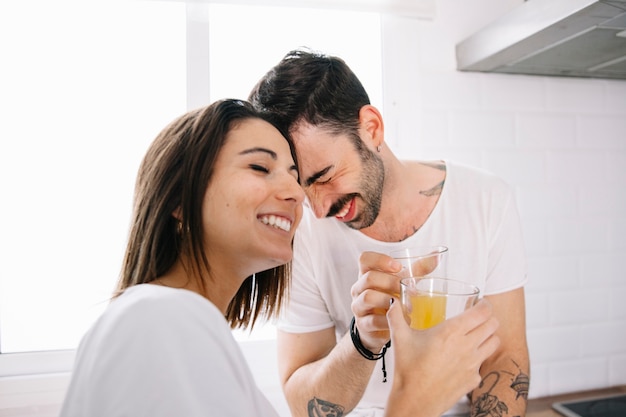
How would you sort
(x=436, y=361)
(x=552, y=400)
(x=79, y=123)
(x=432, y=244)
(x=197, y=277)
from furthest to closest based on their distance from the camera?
(x=552, y=400) < (x=79, y=123) < (x=432, y=244) < (x=197, y=277) < (x=436, y=361)

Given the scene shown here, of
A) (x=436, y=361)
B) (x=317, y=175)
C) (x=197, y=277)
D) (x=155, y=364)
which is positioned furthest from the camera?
(x=317, y=175)

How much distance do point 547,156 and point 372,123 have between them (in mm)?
833

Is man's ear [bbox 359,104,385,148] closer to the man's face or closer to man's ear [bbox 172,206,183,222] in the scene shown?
the man's face

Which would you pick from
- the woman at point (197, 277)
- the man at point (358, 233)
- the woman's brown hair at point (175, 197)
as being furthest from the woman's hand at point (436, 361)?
the woman's brown hair at point (175, 197)

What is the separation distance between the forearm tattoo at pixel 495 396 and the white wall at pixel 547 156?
1.75ft

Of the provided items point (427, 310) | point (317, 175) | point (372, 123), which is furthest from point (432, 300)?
point (372, 123)

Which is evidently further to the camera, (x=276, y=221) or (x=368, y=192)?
(x=368, y=192)

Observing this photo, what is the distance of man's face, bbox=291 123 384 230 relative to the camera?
1.12 m

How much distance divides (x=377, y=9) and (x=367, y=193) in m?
0.67

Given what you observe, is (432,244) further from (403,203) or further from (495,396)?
(495,396)

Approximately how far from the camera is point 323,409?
3.80 feet

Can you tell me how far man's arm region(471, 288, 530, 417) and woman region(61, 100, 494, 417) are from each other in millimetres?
458

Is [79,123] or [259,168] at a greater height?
[79,123]

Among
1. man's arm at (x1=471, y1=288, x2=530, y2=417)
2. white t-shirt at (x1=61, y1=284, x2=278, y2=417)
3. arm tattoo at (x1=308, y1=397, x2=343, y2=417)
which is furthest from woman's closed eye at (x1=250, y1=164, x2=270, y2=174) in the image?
man's arm at (x1=471, y1=288, x2=530, y2=417)
